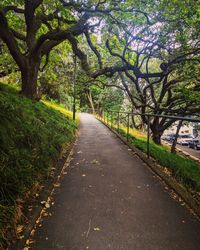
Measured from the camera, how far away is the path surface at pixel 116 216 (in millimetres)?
2666

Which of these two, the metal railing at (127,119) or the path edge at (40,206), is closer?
the path edge at (40,206)

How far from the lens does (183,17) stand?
8383 mm

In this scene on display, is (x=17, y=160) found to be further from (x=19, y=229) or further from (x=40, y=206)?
(x=19, y=229)

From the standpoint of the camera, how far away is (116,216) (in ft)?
10.6

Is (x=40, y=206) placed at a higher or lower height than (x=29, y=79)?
lower

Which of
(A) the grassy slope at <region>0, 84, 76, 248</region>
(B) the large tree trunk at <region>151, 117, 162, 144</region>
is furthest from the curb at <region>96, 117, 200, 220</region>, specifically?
(B) the large tree trunk at <region>151, 117, 162, 144</region>

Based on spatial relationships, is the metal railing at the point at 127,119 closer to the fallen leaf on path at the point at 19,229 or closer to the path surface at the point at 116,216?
the path surface at the point at 116,216

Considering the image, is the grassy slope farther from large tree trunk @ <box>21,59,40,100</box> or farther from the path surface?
large tree trunk @ <box>21,59,40,100</box>

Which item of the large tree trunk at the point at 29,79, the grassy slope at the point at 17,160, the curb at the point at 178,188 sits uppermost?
the large tree trunk at the point at 29,79

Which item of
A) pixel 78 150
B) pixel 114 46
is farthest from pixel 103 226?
pixel 114 46

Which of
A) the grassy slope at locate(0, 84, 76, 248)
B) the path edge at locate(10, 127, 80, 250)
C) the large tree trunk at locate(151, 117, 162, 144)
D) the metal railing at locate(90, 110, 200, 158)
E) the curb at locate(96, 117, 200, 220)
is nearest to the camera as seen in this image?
the path edge at locate(10, 127, 80, 250)

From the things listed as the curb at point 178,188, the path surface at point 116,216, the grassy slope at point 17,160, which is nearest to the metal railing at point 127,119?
the curb at point 178,188

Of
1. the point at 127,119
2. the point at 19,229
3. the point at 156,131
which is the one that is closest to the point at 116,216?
the point at 19,229

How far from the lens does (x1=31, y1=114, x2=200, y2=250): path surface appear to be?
2666mm
